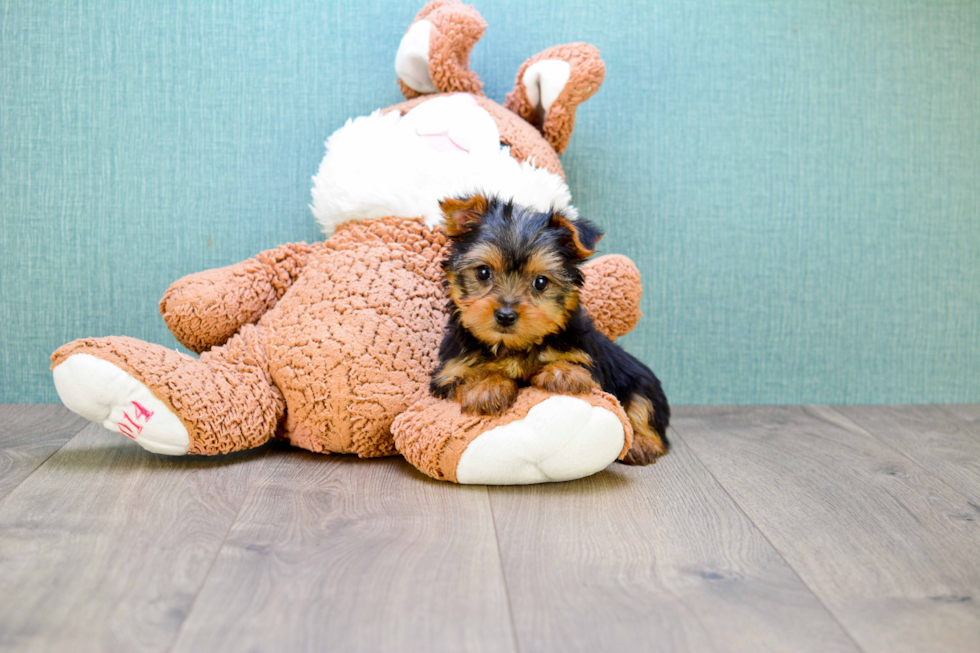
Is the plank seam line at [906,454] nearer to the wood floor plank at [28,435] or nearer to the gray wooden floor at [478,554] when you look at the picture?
the gray wooden floor at [478,554]

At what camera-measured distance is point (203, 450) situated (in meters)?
2.16

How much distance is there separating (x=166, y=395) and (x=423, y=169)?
994 mm

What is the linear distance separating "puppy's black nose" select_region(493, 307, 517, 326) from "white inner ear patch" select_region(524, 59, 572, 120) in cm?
106

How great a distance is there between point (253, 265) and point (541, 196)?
94cm

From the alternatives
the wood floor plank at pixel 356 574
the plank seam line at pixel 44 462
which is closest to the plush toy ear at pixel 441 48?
the wood floor plank at pixel 356 574

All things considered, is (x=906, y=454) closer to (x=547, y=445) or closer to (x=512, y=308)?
(x=547, y=445)

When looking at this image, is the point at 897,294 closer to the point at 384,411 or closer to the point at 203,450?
the point at 384,411

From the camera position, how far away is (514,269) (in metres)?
1.95

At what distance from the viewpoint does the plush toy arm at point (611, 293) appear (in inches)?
101

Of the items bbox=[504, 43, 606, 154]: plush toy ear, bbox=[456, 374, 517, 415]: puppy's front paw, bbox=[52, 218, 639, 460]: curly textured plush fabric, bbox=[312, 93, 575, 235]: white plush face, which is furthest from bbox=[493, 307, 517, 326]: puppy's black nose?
bbox=[504, 43, 606, 154]: plush toy ear

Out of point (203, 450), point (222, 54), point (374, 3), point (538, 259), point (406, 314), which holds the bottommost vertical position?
point (203, 450)

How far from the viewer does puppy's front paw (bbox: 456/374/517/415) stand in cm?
200

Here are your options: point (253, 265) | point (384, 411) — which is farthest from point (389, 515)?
point (253, 265)

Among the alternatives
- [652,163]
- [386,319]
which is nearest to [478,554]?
[386,319]
